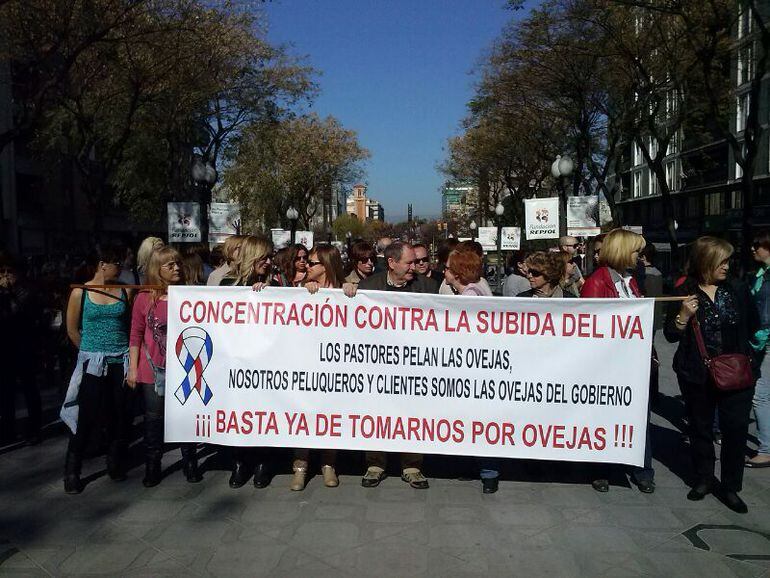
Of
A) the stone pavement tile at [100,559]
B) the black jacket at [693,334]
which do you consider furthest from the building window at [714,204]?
the stone pavement tile at [100,559]

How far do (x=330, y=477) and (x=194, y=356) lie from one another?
1.29m

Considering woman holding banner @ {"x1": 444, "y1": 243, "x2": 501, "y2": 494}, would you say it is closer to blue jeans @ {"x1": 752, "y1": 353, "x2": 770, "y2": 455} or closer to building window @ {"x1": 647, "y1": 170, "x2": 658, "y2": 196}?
blue jeans @ {"x1": 752, "y1": 353, "x2": 770, "y2": 455}

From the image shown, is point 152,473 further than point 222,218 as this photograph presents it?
No

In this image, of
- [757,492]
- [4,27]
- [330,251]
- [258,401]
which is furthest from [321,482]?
[4,27]

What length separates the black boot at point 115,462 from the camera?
548 centimetres

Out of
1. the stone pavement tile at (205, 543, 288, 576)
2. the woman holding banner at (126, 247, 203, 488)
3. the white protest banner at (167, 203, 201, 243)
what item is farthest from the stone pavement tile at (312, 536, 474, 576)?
the white protest banner at (167, 203, 201, 243)

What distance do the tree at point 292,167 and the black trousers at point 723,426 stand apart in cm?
2596

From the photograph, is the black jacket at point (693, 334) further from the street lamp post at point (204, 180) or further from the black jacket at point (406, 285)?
the street lamp post at point (204, 180)

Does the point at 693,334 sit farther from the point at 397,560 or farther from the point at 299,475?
the point at 299,475

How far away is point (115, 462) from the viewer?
5480mm

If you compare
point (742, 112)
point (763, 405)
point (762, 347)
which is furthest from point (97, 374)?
point (742, 112)

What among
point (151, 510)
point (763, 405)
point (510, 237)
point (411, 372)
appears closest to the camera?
point (151, 510)

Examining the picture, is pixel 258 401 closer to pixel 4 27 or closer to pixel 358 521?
pixel 358 521

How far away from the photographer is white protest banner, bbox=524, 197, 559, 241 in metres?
17.4
